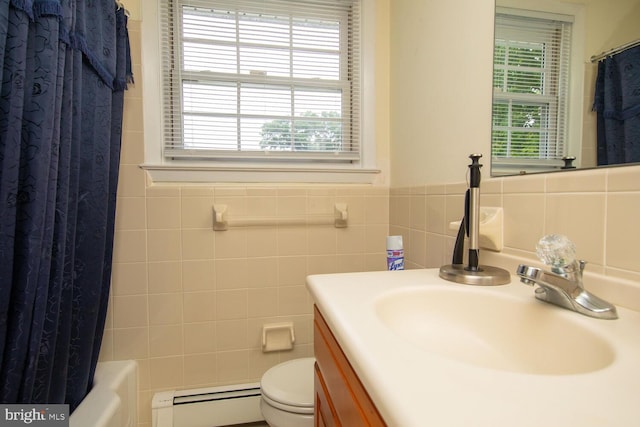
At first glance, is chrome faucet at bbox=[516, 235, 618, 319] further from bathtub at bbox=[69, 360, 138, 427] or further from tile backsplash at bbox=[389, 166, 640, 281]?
bathtub at bbox=[69, 360, 138, 427]

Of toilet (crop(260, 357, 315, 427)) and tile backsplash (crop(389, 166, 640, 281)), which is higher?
tile backsplash (crop(389, 166, 640, 281))

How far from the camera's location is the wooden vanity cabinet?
449 mm

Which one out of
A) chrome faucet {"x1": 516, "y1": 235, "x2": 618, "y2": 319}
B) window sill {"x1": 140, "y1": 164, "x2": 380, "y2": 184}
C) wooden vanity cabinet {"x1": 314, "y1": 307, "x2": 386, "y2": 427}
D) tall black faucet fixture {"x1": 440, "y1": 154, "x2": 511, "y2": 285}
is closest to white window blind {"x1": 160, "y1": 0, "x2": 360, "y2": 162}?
window sill {"x1": 140, "y1": 164, "x2": 380, "y2": 184}

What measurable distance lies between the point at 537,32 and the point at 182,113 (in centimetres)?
137

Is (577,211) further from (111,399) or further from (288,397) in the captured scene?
(111,399)

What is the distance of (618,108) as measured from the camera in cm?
60

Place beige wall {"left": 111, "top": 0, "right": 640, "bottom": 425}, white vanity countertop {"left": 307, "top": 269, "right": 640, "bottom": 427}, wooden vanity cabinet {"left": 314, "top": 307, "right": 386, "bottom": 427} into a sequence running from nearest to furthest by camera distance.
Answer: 1. white vanity countertop {"left": 307, "top": 269, "right": 640, "bottom": 427}
2. wooden vanity cabinet {"left": 314, "top": 307, "right": 386, "bottom": 427}
3. beige wall {"left": 111, "top": 0, "right": 640, "bottom": 425}

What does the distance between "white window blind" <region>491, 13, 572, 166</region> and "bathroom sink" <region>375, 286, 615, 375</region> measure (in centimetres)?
36

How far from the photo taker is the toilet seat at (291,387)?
1.04 meters

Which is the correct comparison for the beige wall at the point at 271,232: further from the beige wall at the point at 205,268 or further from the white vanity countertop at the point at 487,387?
the white vanity countertop at the point at 487,387

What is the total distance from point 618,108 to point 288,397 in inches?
46.5

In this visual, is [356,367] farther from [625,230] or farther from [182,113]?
[182,113]

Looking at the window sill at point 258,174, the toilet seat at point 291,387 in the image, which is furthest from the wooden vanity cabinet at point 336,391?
the window sill at point 258,174

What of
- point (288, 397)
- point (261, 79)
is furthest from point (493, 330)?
point (261, 79)
